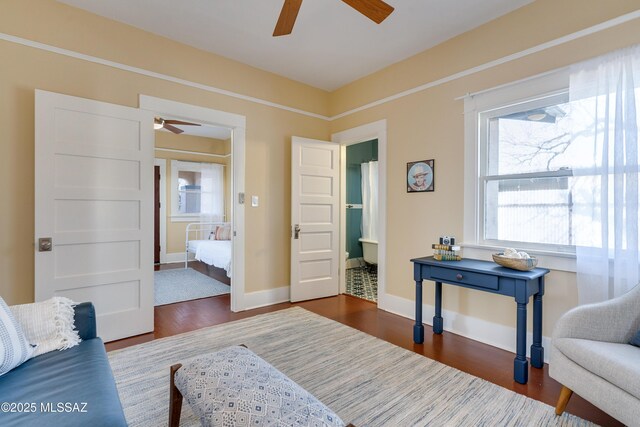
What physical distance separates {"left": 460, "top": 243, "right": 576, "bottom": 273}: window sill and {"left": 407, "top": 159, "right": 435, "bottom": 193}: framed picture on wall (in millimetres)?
788

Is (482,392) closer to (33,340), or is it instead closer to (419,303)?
(419,303)

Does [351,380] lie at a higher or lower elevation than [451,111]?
lower

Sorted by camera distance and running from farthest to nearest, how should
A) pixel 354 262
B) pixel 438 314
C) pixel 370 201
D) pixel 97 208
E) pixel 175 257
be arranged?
1. pixel 175 257
2. pixel 354 262
3. pixel 370 201
4. pixel 438 314
5. pixel 97 208

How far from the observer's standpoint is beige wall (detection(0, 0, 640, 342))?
7.86 feet

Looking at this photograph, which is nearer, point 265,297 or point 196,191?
point 265,297

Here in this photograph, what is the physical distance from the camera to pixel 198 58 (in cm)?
334

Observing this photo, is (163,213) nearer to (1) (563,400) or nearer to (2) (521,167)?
(2) (521,167)

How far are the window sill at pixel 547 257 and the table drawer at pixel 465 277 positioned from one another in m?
0.46

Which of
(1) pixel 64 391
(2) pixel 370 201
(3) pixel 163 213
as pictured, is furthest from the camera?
(3) pixel 163 213

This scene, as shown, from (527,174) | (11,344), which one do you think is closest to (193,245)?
(11,344)

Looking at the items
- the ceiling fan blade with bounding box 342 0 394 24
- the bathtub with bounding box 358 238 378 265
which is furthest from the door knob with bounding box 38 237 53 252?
the bathtub with bounding box 358 238 378 265

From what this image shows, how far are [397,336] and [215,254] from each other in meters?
3.36

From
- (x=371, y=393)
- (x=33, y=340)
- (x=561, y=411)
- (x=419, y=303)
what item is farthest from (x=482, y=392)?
(x=33, y=340)

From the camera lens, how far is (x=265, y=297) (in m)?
3.86
